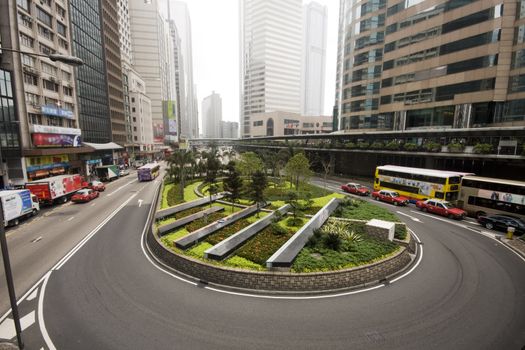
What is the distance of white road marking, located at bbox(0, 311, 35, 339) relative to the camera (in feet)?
33.9

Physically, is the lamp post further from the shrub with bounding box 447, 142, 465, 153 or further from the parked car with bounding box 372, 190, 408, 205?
the shrub with bounding box 447, 142, 465, 153

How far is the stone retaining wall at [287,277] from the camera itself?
44.1 feet

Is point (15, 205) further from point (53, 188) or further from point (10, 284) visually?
point (10, 284)

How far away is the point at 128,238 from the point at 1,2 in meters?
43.2

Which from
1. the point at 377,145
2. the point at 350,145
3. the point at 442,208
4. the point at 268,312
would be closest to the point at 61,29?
the point at 350,145

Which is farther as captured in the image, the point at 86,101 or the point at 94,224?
the point at 86,101

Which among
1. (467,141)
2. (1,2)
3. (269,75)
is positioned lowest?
(467,141)

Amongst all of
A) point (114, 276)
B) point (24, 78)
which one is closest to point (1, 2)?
point (24, 78)

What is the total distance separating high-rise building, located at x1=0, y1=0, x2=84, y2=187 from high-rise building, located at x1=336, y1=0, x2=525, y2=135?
209ft

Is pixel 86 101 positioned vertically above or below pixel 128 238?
above

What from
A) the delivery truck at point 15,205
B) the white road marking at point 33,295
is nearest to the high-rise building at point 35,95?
the delivery truck at point 15,205

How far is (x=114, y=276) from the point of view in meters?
14.9

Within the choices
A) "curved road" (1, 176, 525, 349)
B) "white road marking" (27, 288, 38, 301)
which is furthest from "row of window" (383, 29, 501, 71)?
"white road marking" (27, 288, 38, 301)

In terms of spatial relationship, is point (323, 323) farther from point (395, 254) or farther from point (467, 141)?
point (467, 141)
